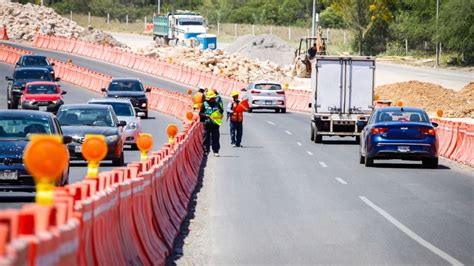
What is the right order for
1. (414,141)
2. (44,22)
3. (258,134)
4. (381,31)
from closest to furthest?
(414,141) → (258,134) → (44,22) → (381,31)

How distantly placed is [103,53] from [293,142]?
158 feet

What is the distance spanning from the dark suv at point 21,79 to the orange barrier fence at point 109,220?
3138 centimetres

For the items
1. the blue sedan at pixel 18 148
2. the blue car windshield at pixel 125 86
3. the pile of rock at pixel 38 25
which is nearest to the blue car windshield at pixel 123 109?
the blue car windshield at pixel 125 86

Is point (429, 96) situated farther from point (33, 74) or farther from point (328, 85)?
point (328, 85)

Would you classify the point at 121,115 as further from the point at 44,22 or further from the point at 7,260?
the point at 44,22

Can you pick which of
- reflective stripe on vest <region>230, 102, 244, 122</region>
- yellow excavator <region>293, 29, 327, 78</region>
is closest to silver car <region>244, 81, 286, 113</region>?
yellow excavator <region>293, 29, 327, 78</region>

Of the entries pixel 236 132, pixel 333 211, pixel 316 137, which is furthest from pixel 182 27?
pixel 333 211

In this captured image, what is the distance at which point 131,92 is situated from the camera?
174 ft

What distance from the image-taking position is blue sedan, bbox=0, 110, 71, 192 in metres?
20.5

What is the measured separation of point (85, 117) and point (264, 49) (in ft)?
247

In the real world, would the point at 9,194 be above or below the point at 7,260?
below

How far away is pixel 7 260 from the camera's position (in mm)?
6188

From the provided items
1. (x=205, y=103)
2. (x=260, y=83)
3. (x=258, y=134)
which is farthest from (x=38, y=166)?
(x=260, y=83)

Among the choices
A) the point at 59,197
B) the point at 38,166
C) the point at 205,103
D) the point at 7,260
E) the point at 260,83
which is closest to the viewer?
the point at 7,260
